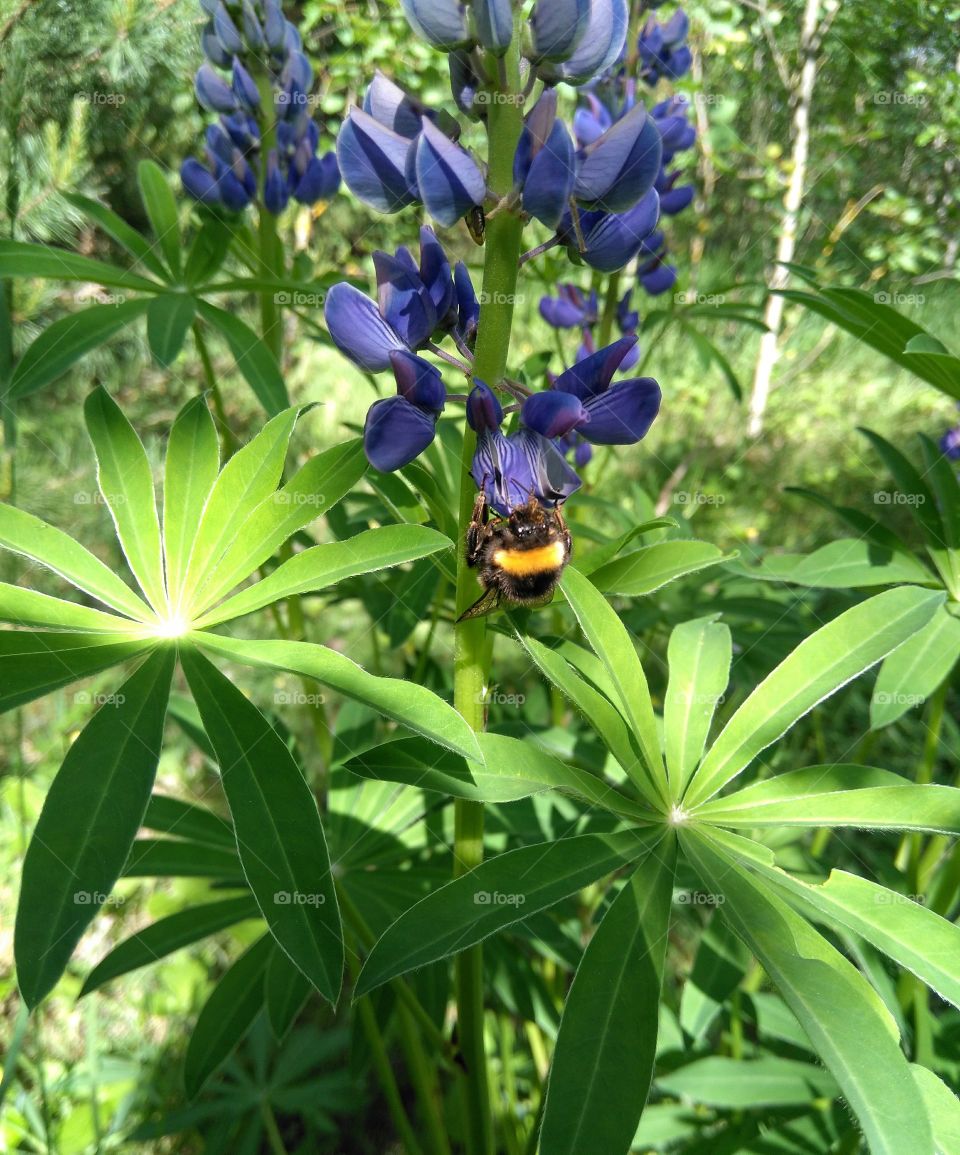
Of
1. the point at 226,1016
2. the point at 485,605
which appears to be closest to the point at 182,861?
the point at 226,1016

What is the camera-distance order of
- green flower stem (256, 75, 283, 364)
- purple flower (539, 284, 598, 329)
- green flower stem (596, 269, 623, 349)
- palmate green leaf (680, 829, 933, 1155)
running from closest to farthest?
palmate green leaf (680, 829, 933, 1155) → green flower stem (256, 75, 283, 364) → green flower stem (596, 269, 623, 349) → purple flower (539, 284, 598, 329)

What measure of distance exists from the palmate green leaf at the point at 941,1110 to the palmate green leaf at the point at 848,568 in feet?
2.54

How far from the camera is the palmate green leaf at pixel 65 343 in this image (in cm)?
150

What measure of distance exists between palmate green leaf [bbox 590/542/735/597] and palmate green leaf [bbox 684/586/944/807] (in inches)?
8.2

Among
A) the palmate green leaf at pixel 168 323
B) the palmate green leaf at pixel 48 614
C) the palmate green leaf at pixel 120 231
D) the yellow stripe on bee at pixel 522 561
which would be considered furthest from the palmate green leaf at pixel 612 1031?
the palmate green leaf at pixel 120 231

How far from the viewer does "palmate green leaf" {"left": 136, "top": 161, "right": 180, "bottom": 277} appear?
185 centimetres

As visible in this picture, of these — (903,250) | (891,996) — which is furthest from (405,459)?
(903,250)

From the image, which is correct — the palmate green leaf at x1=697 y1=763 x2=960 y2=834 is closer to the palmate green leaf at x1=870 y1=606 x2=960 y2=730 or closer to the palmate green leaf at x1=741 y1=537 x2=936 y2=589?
the palmate green leaf at x1=870 y1=606 x2=960 y2=730

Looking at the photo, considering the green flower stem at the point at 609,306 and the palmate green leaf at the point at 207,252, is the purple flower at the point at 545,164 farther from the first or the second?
the palmate green leaf at the point at 207,252

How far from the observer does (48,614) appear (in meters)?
1.13

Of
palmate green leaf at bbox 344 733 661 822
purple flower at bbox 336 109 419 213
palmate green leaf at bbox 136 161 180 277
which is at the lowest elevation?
palmate green leaf at bbox 344 733 661 822

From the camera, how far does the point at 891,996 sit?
4.85ft

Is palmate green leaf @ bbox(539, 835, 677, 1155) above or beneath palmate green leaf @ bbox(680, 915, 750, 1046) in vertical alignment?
beneath

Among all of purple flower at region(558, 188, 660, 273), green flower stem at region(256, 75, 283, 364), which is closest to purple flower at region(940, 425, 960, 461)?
purple flower at region(558, 188, 660, 273)
